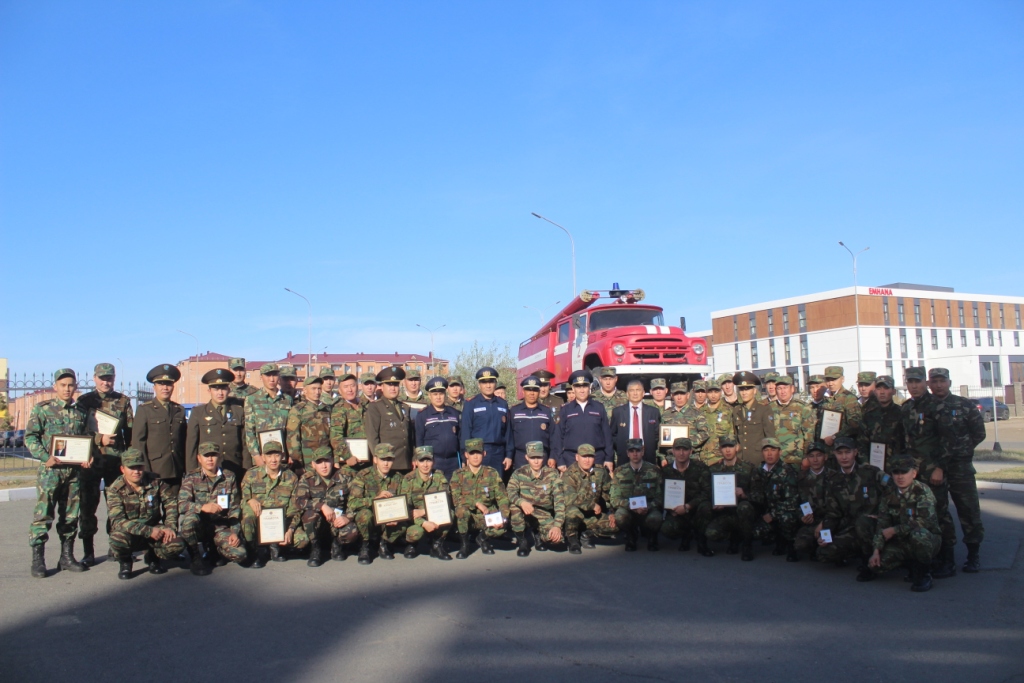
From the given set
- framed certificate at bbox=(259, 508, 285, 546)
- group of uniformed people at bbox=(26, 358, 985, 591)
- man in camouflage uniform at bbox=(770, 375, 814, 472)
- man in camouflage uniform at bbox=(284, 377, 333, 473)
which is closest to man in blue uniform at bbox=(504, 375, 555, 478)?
group of uniformed people at bbox=(26, 358, 985, 591)

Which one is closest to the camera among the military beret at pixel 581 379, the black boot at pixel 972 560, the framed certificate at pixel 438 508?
the black boot at pixel 972 560

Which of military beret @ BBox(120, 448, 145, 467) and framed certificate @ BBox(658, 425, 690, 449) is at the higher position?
framed certificate @ BBox(658, 425, 690, 449)

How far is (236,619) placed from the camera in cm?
615

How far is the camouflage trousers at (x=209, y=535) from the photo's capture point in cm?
781

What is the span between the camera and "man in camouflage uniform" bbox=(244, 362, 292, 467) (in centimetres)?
902

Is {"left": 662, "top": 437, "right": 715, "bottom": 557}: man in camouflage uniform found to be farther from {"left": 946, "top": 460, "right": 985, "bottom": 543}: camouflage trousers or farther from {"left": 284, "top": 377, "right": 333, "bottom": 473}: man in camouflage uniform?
{"left": 284, "top": 377, "right": 333, "bottom": 473}: man in camouflage uniform

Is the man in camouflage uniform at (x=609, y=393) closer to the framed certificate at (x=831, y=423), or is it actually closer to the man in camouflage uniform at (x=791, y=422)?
the man in camouflage uniform at (x=791, y=422)

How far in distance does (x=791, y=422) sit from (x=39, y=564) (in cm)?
849

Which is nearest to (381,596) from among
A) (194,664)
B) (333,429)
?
(194,664)

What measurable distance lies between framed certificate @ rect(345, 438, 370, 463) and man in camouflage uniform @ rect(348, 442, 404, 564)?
0.81 ft

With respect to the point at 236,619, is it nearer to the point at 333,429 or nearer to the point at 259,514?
the point at 259,514

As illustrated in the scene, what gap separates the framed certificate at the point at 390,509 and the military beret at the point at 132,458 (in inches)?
A: 99.0

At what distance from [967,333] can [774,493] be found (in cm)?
7054

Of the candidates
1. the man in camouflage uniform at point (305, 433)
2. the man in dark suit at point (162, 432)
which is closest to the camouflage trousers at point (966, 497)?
the man in camouflage uniform at point (305, 433)
